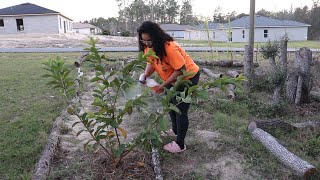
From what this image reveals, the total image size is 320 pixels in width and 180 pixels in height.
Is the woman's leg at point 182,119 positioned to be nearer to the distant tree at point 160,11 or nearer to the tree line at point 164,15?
the tree line at point 164,15

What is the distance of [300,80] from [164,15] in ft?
186

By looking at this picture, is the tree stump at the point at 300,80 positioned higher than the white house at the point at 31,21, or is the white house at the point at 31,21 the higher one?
the white house at the point at 31,21

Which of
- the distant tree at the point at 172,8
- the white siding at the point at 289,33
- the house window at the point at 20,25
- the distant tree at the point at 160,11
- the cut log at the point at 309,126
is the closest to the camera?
the cut log at the point at 309,126

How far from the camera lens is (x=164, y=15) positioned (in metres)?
60.7

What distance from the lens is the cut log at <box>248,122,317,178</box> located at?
9.95ft

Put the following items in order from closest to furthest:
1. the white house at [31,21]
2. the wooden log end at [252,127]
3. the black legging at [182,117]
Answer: the black legging at [182,117] → the wooden log end at [252,127] → the white house at [31,21]

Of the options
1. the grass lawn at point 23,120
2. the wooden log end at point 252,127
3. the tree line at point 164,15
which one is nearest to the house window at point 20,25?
the tree line at point 164,15

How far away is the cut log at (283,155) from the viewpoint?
303 centimetres

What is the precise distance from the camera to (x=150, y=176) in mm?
3045

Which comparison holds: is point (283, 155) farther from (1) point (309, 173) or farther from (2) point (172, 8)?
(2) point (172, 8)

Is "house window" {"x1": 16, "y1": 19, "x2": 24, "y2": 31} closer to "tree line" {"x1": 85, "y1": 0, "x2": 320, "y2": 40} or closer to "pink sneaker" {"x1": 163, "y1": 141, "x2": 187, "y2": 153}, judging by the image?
"tree line" {"x1": 85, "y1": 0, "x2": 320, "y2": 40}

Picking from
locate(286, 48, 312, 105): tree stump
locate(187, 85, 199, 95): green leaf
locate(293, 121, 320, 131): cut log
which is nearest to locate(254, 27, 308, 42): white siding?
locate(286, 48, 312, 105): tree stump

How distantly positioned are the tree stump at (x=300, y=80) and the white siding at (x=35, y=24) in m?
30.2

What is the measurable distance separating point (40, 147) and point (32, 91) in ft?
11.3
